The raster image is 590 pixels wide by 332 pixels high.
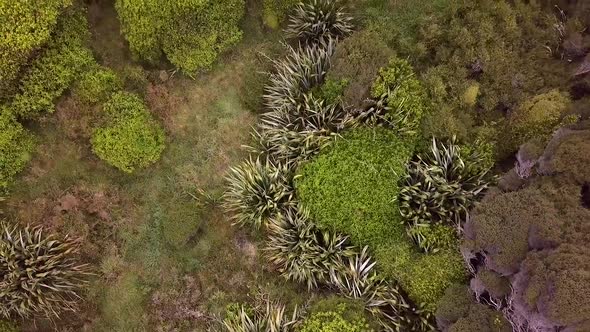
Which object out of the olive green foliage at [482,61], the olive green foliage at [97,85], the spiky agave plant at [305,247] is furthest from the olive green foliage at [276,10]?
the spiky agave plant at [305,247]

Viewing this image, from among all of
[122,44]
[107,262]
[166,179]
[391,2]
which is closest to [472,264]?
[391,2]

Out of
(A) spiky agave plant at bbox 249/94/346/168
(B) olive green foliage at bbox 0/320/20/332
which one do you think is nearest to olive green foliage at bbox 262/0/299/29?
(A) spiky agave plant at bbox 249/94/346/168

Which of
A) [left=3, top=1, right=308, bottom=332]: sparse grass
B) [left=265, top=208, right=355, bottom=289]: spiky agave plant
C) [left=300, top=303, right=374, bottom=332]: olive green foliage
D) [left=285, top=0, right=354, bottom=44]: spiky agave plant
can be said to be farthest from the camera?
[left=3, top=1, right=308, bottom=332]: sparse grass

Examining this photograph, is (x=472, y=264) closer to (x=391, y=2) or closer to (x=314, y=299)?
(x=314, y=299)

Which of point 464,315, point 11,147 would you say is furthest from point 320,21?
point 11,147

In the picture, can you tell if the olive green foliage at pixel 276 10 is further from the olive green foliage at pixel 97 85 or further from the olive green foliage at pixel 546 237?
the olive green foliage at pixel 546 237

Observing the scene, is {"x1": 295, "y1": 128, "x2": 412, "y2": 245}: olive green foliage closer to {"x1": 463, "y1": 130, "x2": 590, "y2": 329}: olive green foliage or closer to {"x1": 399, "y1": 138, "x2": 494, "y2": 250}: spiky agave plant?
{"x1": 399, "y1": 138, "x2": 494, "y2": 250}: spiky agave plant

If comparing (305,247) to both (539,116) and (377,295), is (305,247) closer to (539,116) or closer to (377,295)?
(377,295)
